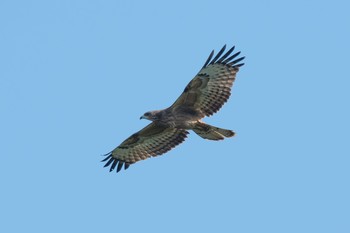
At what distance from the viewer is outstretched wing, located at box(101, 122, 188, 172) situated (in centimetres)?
1912

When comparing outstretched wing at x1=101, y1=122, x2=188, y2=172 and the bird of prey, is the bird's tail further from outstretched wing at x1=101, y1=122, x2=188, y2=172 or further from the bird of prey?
outstretched wing at x1=101, y1=122, x2=188, y2=172

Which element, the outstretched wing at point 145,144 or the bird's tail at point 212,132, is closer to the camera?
the bird's tail at point 212,132

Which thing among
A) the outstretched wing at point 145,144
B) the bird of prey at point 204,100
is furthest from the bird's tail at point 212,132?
the outstretched wing at point 145,144

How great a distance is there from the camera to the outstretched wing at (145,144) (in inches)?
753

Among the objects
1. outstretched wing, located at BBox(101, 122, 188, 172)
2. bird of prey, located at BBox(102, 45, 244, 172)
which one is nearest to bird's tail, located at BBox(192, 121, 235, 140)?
bird of prey, located at BBox(102, 45, 244, 172)

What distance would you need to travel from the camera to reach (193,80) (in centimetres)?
1812

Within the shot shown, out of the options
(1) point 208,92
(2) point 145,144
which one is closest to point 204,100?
(1) point 208,92

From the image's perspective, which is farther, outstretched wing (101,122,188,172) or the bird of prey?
outstretched wing (101,122,188,172)

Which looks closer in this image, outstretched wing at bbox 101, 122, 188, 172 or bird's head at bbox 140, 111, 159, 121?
bird's head at bbox 140, 111, 159, 121

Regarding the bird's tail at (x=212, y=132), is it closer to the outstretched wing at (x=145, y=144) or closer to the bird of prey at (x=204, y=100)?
the bird of prey at (x=204, y=100)

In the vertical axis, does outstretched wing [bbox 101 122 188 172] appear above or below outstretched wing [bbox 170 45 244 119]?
below

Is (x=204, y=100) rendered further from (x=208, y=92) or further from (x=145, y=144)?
(x=145, y=144)

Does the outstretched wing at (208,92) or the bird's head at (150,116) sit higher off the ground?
the outstretched wing at (208,92)

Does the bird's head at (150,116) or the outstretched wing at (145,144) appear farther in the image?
the outstretched wing at (145,144)
